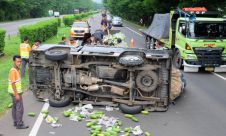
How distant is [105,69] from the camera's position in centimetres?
1029

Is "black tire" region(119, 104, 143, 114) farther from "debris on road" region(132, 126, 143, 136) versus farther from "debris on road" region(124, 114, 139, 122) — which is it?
"debris on road" region(132, 126, 143, 136)

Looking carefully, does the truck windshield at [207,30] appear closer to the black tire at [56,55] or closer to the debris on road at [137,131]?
the black tire at [56,55]

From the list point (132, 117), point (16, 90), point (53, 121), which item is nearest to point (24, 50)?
point (53, 121)

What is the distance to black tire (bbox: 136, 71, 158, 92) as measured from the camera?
10.1 m

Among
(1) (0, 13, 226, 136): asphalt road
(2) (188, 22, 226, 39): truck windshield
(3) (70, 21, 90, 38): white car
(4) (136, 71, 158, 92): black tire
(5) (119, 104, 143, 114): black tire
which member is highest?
(2) (188, 22, 226, 39): truck windshield

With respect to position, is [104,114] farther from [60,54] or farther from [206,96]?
[206,96]

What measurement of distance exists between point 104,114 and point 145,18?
181ft

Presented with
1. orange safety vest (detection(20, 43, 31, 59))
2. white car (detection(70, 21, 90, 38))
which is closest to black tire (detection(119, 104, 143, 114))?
orange safety vest (detection(20, 43, 31, 59))

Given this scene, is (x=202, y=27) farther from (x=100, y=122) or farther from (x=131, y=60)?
(x=100, y=122)

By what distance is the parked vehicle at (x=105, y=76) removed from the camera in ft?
33.0

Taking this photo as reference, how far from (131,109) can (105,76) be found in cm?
125

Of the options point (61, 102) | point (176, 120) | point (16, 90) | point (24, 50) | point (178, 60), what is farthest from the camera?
point (178, 60)

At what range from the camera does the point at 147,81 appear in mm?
10086

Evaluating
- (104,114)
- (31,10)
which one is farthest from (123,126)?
(31,10)
